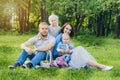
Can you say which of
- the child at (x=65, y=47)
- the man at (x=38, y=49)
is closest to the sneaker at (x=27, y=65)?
the man at (x=38, y=49)

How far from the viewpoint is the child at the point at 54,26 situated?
12103 mm

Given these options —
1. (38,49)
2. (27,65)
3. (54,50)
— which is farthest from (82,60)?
(27,65)

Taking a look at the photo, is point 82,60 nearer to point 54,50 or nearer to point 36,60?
point 54,50

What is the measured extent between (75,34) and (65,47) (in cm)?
2568

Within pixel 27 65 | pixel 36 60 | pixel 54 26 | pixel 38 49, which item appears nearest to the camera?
pixel 27 65

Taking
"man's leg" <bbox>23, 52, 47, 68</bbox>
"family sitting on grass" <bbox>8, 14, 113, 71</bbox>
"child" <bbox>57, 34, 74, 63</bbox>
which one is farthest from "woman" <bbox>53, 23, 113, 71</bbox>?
"man's leg" <bbox>23, 52, 47, 68</bbox>

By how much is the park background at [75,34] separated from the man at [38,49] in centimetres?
52

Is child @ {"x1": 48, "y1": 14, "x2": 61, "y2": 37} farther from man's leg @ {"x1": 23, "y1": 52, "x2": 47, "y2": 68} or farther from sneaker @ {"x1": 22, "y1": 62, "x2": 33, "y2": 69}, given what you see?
sneaker @ {"x1": 22, "y1": 62, "x2": 33, "y2": 69}

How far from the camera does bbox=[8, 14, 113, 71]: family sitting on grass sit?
11.5 meters

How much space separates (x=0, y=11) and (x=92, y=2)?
576 inches

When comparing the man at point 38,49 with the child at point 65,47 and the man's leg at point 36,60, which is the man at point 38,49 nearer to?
the man's leg at point 36,60

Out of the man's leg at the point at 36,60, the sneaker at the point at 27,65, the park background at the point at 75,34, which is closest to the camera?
the park background at the point at 75,34

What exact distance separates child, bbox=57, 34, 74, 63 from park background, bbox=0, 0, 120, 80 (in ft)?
2.83

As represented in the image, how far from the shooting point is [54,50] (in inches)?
479
